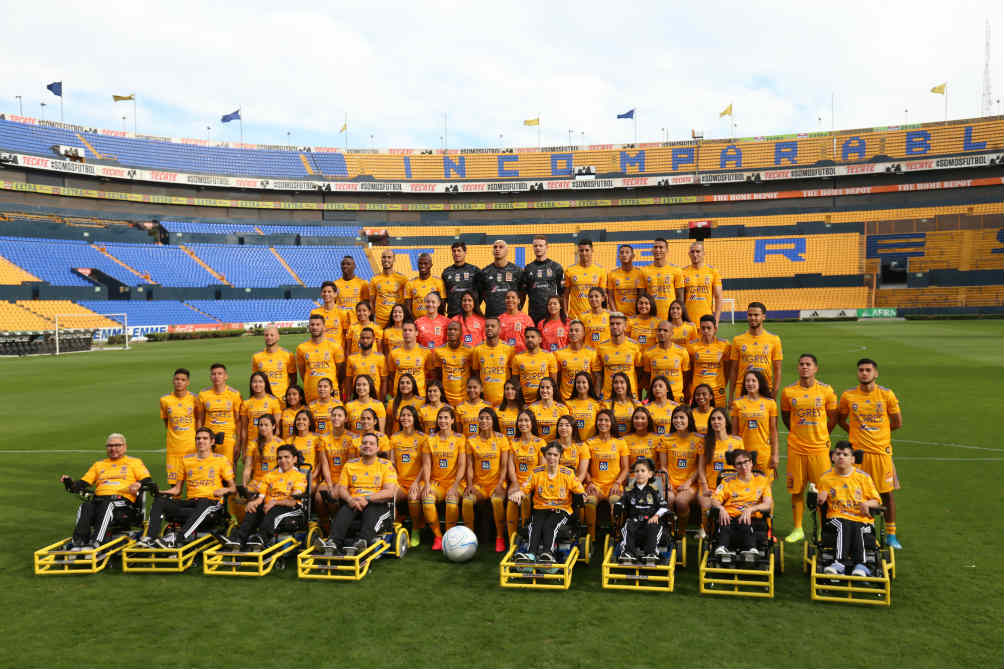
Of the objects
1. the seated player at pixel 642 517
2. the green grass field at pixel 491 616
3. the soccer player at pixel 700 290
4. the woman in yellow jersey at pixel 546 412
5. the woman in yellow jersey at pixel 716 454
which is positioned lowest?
the green grass field at pixel 491 616

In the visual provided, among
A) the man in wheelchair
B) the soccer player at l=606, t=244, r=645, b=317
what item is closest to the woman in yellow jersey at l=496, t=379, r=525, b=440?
the man in wheelchair

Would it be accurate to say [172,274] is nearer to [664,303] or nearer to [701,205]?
[701,205]

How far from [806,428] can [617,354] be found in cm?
235

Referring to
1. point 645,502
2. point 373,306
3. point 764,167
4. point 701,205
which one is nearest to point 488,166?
point 701,205

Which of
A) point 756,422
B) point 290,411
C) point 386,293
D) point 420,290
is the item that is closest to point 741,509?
point 756,422

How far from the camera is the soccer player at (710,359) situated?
28.9 feet

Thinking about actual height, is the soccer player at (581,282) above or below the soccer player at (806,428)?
above

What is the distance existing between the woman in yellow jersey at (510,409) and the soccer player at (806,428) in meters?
3.00

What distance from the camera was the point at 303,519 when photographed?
7648 millimetres

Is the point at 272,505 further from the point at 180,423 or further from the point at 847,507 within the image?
the point at 847,507

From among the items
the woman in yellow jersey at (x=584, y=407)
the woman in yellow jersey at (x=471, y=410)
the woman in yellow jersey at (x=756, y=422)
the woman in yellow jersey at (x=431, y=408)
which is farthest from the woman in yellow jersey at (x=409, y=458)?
the woman in yellow jersey at (x=756, y=422)

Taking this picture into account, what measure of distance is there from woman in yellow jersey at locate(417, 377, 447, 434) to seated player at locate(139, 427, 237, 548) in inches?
90.1

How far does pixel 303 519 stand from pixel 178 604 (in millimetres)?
1543

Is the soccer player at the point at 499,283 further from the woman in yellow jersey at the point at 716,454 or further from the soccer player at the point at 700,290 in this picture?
the woman in yellow jersey at the point at 716,454
